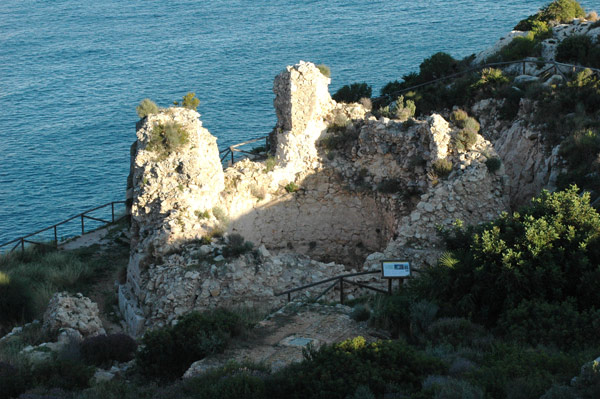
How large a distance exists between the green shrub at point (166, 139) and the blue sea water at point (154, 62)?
923 inches

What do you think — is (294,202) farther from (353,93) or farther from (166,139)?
(353,93)

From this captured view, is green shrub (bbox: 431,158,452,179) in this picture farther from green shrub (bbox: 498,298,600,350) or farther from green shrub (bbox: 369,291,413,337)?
green shrub (bbox: 498,298,600,350)

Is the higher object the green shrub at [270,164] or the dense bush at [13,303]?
the green shrub at [270,164]

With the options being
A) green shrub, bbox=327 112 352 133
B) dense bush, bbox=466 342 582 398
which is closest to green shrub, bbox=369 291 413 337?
dense bush, bbox=466 342 582 398

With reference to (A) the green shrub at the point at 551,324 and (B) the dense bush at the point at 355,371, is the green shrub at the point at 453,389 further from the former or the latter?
(A) the green shrub at the point at 551,324

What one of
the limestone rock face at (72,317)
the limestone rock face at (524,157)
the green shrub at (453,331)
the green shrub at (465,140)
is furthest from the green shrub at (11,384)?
the limestone rock face at (524,157)

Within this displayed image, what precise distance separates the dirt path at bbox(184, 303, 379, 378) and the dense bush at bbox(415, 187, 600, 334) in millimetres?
1978

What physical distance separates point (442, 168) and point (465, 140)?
1.24 m

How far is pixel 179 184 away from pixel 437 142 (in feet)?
25.9

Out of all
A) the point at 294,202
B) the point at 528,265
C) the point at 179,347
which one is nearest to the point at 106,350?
the point at 179,347

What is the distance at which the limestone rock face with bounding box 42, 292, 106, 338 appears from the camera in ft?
55.7

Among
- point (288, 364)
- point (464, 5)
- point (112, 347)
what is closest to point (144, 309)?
point (112, 347)

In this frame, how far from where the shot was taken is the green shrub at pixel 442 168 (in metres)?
21.0

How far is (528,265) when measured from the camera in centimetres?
1416
